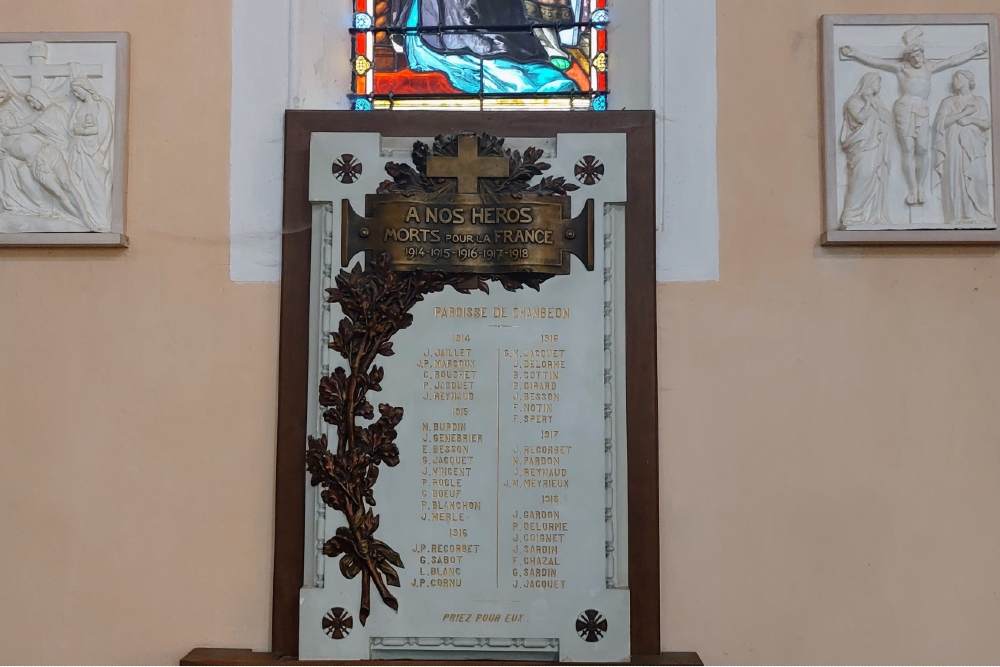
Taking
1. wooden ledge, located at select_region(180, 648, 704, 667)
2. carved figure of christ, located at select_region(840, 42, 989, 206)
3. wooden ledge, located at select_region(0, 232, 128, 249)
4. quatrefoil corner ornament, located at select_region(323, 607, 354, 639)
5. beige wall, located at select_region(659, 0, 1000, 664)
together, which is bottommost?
wooden ledge, located at select_region(180, 648, 704, 667)

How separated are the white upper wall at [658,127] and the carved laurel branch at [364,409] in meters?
0.36

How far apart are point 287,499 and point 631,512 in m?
1.15

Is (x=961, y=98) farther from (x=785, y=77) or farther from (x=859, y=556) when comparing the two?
(x=859, y=556)

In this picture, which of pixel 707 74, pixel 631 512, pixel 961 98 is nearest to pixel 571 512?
pixel 631 512

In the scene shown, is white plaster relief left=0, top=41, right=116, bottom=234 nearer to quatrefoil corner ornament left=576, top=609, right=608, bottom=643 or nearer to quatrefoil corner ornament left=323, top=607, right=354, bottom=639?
quatrefoil corner ornament left=323, top=607, right=354, bottom=639

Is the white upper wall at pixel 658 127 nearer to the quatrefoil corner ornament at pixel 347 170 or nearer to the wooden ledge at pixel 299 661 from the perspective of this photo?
the quatrefoil corner ornament at pixel 347 170

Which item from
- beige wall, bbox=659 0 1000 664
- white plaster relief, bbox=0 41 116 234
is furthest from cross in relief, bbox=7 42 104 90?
beige wall, bbox=659 0 1000 664

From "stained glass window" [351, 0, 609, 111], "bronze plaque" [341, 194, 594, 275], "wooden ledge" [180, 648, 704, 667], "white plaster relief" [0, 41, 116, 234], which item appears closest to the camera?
"wooden ledge" [180, 648, 704, 667]

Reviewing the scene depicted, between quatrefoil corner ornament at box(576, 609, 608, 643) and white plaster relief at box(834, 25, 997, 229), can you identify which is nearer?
quatrefoil corner ornament at box(576, 609, 608, 643)

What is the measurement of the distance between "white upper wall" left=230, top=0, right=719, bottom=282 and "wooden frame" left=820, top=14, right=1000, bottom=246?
0.38 meters

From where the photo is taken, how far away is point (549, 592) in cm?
316

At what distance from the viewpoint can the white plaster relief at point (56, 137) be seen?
133 inches

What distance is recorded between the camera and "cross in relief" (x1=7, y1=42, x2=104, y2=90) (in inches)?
136

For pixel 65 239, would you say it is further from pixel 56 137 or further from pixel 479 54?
pixel 479 54
